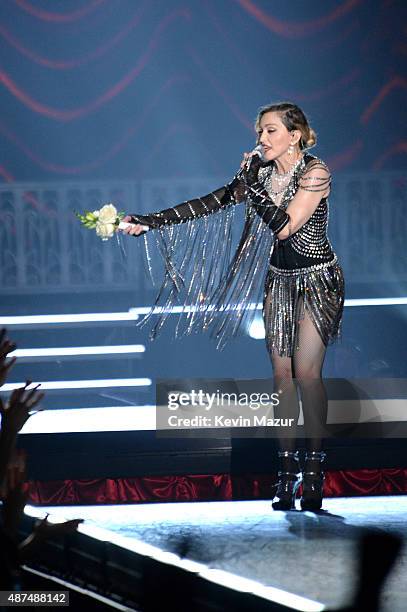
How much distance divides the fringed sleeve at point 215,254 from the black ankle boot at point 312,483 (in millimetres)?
512

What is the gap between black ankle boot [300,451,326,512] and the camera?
10.8 ft

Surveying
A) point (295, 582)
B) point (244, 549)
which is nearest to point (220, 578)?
point (295, 582)

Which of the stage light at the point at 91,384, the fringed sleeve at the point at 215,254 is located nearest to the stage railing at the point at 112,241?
the stage light at the point at 91,384

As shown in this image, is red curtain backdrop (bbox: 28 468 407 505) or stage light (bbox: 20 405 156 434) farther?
stage light (bbox: 20 405 156 434)

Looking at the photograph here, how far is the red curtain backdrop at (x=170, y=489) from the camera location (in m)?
3.58

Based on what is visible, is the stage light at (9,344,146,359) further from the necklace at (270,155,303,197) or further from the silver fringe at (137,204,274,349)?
the necklace at (270,155,303,197)

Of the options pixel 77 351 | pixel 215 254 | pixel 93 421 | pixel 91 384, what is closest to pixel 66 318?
pixel 77 351

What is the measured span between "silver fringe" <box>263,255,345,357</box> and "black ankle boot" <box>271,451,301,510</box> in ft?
1.11

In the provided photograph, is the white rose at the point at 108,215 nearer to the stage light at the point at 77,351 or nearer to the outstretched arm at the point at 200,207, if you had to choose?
the outstretched arm at the point at 200,207

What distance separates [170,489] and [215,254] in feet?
2.83

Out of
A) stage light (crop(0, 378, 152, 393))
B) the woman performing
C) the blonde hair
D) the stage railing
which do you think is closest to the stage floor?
the woman performing

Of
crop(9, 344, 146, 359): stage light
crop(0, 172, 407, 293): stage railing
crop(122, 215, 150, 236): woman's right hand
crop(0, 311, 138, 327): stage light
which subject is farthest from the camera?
crop(0, 172, 407, 293): stage railing

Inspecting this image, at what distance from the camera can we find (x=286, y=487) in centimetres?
335

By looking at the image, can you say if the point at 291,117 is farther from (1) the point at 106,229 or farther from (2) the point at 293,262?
(1) the point at 106,229
